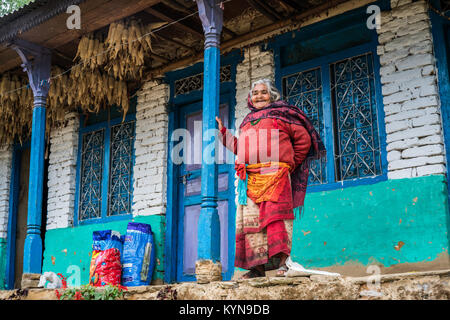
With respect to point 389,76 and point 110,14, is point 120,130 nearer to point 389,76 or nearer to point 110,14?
point 110,14

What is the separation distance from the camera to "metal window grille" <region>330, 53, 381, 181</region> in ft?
19.9

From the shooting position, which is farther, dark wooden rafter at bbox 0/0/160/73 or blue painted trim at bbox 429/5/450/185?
dark wooden rafter at bbox 0/0/160/73

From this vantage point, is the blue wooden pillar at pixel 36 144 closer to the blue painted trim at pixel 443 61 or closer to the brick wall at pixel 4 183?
the brick wall at pixel 4 183

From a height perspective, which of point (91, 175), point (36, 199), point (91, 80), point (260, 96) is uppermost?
point (91, 80)

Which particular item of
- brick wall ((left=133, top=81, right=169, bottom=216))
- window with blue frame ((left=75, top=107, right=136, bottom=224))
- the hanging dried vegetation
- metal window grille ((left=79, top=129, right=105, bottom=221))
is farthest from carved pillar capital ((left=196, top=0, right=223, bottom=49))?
metal window grille ((left=79, top=129, right=105, bottom=221))

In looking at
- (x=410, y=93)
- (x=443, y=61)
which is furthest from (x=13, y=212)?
(x=443, y=61)

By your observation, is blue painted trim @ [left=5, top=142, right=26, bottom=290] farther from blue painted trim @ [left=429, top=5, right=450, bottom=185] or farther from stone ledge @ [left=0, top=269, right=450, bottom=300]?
blue painted trim @ [left=429, top=5, right=450, bottom=185]

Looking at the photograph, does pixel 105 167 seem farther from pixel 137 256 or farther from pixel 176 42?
pixel 176 42

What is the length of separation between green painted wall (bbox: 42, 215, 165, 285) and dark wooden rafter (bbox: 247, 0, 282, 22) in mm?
3065

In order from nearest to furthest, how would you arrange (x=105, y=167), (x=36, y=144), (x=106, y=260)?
(x=106, y=260)
(x=36, y=144)
(x=105, y=167)

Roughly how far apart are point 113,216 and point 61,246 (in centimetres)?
111

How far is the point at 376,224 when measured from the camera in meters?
5.73

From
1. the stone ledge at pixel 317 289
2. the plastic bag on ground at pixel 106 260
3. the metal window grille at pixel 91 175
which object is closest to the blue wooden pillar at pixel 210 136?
the stone ledge at pixel 317 289

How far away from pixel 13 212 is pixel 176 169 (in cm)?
395
